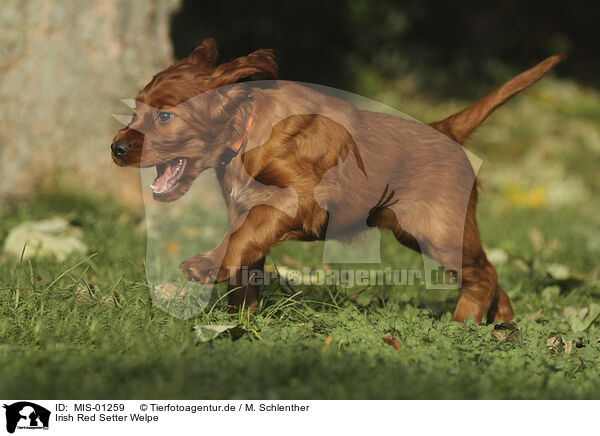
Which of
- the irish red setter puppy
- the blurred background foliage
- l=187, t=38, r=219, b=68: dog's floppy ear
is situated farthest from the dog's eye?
the blurred background foliage

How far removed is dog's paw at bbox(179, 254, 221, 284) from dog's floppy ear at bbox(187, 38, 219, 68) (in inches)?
34.0

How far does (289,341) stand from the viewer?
8.12 feet

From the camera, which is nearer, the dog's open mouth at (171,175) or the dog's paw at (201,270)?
the dog's paw at (201,270)

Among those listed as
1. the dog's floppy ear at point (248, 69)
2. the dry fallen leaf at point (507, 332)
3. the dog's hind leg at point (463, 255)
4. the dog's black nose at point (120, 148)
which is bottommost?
the dry fallen leaf at point (507, 332)

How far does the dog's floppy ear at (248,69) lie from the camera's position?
2.49 meters

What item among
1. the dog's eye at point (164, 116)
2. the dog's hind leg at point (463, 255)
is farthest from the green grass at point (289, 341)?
the dog's eye at point (164, 116)

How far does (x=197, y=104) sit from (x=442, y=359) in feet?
4.52

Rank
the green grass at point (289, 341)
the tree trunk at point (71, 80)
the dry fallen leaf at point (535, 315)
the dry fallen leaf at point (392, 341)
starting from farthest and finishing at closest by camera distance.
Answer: the tree trunk at point (71, 80) → the dry fallen leaf at point (535, 315) → the dry fallen leaf at point (392, 341) → the green grass at point (289, 341)

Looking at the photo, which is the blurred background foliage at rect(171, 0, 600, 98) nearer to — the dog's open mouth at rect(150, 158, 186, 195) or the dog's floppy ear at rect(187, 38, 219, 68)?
the dog's floppy ear at rect(187, 38, 219, 68)

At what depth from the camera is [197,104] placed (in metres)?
2.48

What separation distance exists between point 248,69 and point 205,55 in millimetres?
309

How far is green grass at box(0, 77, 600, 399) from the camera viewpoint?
82.1 inches

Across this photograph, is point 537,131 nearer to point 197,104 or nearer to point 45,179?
point 45,179

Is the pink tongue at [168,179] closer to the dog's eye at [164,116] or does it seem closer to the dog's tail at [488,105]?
the dog's eye at [164,116]
